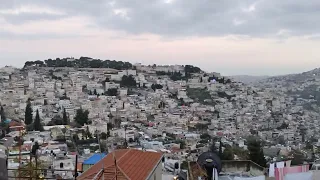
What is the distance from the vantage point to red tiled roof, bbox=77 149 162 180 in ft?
22.0

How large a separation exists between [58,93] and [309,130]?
3676 cm

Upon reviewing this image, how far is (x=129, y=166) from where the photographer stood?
7.26m

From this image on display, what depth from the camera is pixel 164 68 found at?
95.3 metres

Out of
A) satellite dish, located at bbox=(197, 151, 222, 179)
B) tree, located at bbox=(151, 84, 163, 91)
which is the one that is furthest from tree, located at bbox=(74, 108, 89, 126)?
satellite dish, located at bbox=(197, 151, 222, 179)

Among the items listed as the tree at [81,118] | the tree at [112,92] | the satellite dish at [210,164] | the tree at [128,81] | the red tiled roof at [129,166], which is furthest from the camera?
the tree at [128,81]

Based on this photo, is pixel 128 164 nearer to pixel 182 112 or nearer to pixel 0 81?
pixel 182 112

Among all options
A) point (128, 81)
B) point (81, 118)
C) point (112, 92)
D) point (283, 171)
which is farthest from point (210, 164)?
point (128, 81)

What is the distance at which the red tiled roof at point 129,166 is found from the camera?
22.0 ft

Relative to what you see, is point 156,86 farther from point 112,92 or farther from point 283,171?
point 283,171

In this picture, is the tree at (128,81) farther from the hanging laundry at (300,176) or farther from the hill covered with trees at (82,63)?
the hanging laundry at (300,176)

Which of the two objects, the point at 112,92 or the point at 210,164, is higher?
the point at 210,164

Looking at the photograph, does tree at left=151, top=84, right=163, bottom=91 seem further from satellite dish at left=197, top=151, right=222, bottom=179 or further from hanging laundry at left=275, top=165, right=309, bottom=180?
hanging laundry at left=275, top=165, right=309, bottom=180

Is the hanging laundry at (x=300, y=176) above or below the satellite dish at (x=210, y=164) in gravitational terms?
above

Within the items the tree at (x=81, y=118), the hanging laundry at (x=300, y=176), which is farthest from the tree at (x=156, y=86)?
the hanging laundry at (x=300, y=176)
